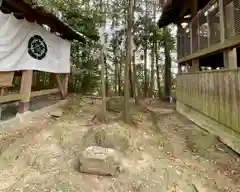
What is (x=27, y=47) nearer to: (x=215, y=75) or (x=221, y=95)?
(x=215, y=75)

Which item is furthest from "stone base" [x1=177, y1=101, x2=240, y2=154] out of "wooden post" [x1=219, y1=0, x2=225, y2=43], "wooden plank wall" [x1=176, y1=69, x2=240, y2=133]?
"wooden post" [x1=219, y1=0, x2=225, y2=43]

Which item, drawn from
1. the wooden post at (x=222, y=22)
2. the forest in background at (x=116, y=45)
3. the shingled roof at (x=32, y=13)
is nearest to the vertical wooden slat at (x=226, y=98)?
the wooden post at (x=222, y=22)

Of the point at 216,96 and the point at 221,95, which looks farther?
the point at 216,96

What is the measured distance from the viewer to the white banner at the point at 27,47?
602 cm

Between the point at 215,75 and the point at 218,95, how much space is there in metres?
0.49

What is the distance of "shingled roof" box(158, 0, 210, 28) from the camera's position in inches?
337

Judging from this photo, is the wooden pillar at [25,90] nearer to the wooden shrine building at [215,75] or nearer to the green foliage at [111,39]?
the green foliage at [111,39]

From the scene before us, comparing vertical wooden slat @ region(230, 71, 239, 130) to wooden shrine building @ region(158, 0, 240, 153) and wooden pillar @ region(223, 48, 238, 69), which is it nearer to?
wooden shrine building @ region(158, 0, 240, 153)

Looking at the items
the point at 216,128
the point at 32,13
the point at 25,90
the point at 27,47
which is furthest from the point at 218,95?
the point at 32,13

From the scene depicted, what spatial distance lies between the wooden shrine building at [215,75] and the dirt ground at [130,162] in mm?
530

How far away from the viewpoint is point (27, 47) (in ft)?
22.8

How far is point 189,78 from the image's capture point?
322 inches

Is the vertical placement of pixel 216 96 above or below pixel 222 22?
below

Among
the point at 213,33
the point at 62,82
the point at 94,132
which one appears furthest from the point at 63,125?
the point at 213,33
